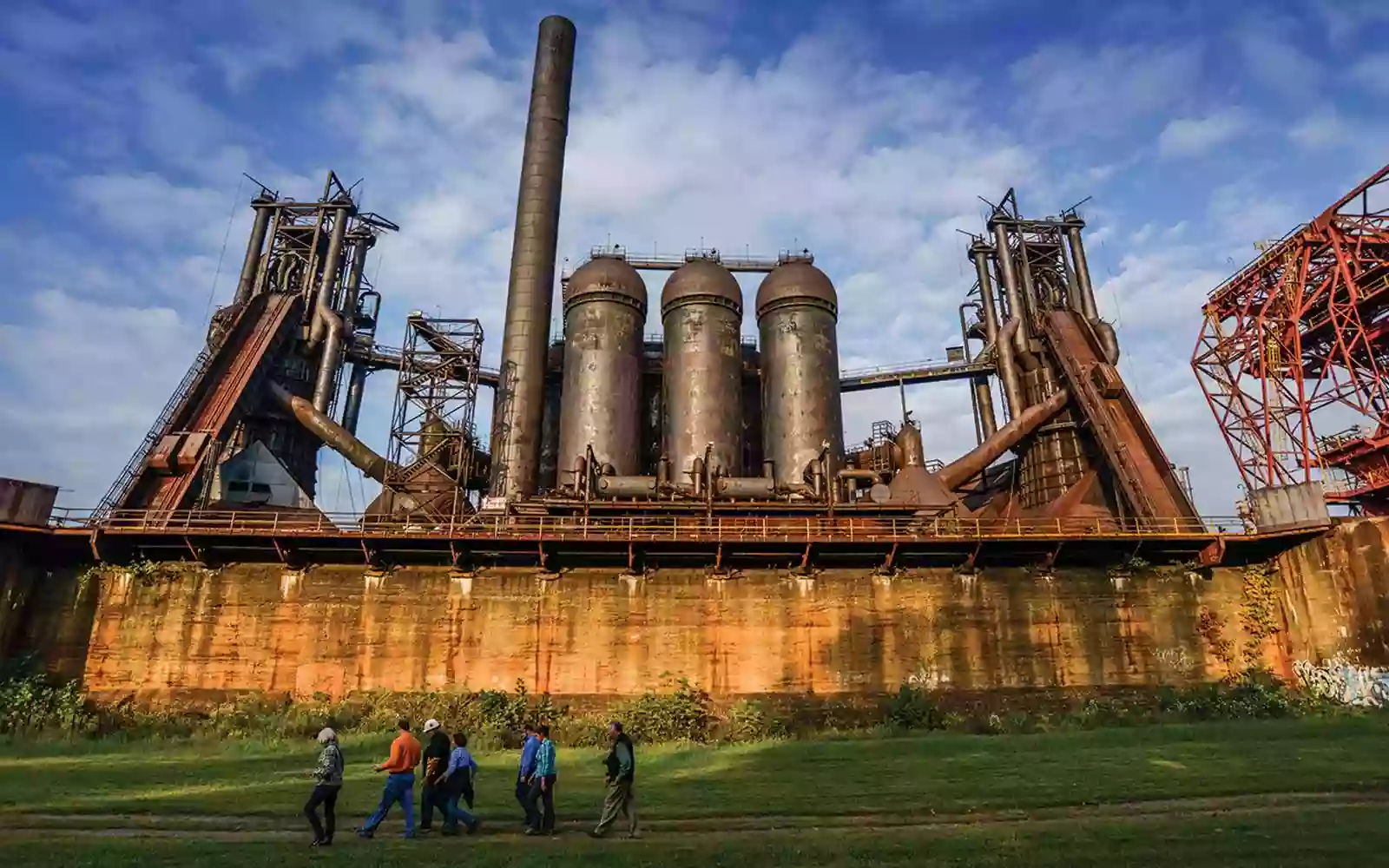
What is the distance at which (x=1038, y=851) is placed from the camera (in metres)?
9.38

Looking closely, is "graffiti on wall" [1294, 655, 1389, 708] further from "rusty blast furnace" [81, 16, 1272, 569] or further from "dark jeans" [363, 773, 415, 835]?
"dark jeans" [363, 773, 415, 835]

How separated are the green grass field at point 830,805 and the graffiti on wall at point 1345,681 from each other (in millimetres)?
7102

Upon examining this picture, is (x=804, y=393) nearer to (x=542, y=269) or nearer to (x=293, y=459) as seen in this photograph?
(x=542, y=269)

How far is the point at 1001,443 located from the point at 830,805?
3223cm

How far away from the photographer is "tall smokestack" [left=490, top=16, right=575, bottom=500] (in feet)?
124

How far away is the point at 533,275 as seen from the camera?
135 feet

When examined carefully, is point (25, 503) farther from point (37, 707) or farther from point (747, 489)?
point (747, 489)

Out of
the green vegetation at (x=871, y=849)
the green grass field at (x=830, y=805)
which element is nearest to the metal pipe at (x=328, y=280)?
the green grass field at (x=830, y=805)

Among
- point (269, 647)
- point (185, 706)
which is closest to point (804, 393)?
point (269, 647)

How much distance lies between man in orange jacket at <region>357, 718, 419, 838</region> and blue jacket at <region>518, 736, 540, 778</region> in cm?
159

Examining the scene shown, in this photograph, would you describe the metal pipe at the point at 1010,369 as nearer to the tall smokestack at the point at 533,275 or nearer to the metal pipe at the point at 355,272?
the tall smokestack at the point at 533,275

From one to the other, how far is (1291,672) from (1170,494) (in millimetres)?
9005

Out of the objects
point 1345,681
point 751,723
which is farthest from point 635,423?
point 1345,681

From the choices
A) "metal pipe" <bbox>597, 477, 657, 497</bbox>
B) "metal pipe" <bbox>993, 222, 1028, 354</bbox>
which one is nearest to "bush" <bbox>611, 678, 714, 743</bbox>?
"metal pipe" <bbox>597, 477, 657, 497</bbox>
